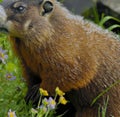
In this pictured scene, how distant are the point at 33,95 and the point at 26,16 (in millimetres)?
671

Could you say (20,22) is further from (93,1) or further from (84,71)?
(93,1)

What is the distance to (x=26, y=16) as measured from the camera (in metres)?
4.52

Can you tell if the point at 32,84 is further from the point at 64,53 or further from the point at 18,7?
the point at 18,7

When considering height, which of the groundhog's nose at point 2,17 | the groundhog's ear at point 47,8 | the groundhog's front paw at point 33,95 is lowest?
the groundhog's front paw at point 33,95

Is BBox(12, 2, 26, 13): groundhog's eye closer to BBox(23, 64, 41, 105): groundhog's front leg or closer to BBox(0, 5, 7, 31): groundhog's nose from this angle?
BBox(0, 5, 7, 31): groundhog's nose

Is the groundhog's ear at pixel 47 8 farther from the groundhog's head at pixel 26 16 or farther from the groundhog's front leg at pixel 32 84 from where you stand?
the groundhog's front leg at pixel 32 84

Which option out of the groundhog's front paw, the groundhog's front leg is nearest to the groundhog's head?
the groundhog's front leg

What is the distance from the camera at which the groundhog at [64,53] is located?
451 centimetres

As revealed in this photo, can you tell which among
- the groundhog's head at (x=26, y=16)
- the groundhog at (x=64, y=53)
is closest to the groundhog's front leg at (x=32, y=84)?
the groundhog at (x=64, y=53)

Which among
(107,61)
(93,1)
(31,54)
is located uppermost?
(93,1)

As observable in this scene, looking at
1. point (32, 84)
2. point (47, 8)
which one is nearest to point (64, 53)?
point (47, 8)

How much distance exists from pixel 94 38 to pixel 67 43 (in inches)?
10.7

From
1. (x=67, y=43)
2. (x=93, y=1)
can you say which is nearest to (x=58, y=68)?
(x=67, y=43)

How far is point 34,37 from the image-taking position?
4508mm
